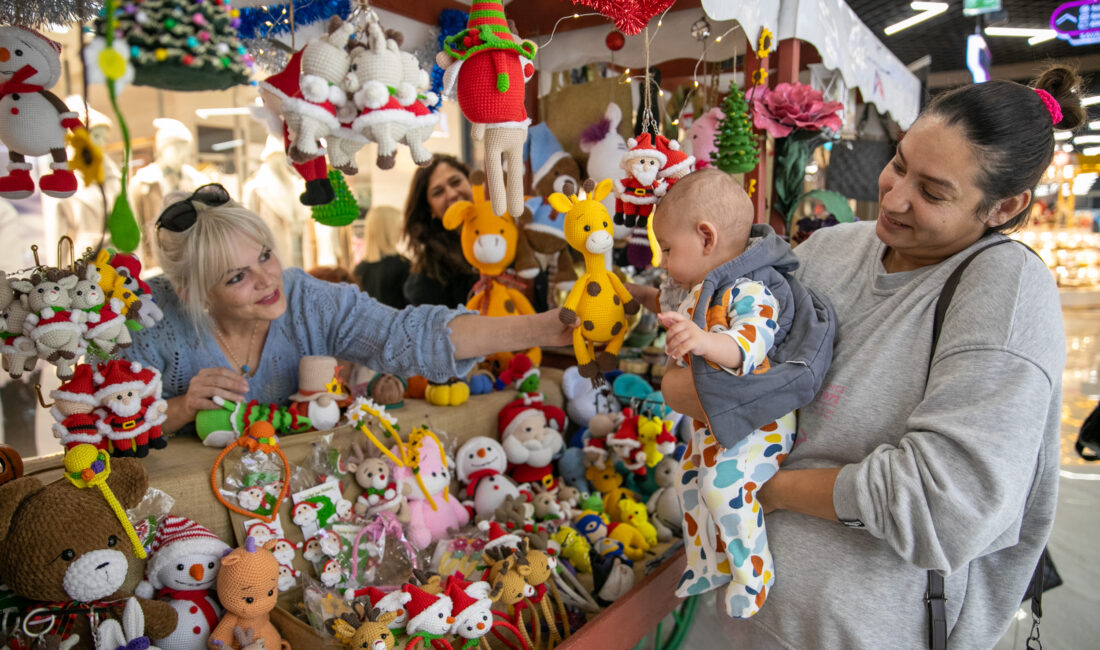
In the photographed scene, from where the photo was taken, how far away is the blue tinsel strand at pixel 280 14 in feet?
5.71

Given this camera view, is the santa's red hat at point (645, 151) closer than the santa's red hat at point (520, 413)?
Yes

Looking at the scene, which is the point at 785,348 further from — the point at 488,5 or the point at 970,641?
the point at 488,5

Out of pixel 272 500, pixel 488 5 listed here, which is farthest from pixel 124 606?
pixel 488 5

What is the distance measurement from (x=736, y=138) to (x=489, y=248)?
2.94ft

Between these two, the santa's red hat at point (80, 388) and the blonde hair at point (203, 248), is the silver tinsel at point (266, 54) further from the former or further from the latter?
the santa's red hat at point (80, 388)

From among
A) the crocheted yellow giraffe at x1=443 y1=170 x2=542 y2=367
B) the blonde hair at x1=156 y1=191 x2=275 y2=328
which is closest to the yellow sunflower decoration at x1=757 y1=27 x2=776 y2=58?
the crocheted yellow giraffe at x1=443 y1=170 x2=542 y2=367

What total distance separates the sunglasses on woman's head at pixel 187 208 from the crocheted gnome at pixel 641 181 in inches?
40.8

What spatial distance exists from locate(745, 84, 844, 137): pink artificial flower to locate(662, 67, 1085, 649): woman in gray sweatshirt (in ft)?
3.29

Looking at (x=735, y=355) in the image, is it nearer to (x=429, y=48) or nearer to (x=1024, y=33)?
(x=429, y=48)

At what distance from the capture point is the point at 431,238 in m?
2.72

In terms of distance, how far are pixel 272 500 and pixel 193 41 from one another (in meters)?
0.97

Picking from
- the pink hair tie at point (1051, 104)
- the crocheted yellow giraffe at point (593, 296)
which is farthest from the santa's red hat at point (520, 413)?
the pink hair tie at point (1051, 104)

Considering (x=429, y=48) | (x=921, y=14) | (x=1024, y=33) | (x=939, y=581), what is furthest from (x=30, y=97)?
(x=1024, y=33)

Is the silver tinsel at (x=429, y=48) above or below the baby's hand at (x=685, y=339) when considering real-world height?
above
